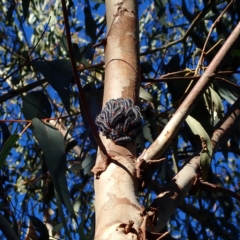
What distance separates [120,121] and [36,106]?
0.52m

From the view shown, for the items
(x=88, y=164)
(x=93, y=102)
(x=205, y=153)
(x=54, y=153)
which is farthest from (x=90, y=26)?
(x=205, y=153)

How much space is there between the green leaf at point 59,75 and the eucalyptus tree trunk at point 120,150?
0.88ft

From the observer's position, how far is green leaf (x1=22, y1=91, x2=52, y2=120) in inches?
54.7

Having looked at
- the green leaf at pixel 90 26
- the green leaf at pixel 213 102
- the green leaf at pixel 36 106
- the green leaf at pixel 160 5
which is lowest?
the green leaf at pixel 213 102

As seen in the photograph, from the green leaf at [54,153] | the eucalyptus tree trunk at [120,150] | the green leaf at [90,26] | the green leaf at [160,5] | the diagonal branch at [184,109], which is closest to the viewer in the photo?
the eucalyptus tree trunk at [120,150]

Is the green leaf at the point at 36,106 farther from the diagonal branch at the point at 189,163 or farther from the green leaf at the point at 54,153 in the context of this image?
the diagonal branch at the point at 189,163

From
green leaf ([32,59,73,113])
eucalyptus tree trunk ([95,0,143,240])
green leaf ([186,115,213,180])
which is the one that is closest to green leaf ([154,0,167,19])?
green leaf ([32,59,73,113])

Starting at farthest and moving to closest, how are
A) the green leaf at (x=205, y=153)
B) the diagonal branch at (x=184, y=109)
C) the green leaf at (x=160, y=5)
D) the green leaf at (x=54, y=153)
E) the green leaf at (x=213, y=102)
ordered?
the green leaf at (x=160, y=5) < the green leaf at (x=213, y=102) < the green leaf at (x=54, y=153) < the green leaf at (x=205, y=153) < the diagonal branch at (x=184, y=109)

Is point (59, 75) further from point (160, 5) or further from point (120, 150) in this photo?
point (160, 5)

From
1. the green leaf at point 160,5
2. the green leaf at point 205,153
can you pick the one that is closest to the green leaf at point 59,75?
the green leaf at point 205,153

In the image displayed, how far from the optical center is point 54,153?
3.84ft

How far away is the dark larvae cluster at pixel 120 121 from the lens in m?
0.91

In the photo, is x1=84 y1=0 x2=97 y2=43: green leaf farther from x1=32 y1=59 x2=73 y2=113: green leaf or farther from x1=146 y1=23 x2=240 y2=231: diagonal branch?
x1=146 y1=23 x2=240 y2=231: diagonal branch

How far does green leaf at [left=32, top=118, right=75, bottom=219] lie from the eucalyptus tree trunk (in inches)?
8.1
